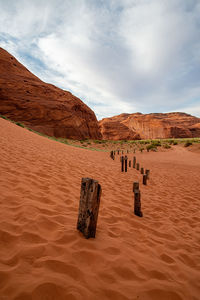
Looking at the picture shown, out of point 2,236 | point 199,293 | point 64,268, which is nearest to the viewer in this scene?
point 64,268

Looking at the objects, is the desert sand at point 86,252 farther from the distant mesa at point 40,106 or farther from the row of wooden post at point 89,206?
the distant mesa at point 40,106

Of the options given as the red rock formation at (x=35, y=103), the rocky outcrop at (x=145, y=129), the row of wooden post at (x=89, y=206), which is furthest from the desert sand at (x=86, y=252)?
the rocky outcrop at (x=145, y=129)

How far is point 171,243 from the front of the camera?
2.55 m

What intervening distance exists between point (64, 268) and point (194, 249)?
2.29 meters

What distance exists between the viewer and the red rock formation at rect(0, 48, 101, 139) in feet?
85.5

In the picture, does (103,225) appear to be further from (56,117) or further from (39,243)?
(56,117)

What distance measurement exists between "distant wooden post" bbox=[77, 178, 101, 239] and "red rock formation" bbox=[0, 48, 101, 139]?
87.7ft

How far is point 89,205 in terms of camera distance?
6.86 ft

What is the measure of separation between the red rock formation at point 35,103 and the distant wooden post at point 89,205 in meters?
26.7

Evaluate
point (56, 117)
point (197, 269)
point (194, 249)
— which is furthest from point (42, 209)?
point (56, 117)

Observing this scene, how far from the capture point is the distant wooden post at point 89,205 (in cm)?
208

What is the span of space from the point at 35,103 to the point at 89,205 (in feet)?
98.2

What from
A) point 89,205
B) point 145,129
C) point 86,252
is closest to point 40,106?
point 89,205

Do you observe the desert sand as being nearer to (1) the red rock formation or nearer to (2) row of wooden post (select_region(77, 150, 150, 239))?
(2) row of wooden post (select_region(77, 150, 150, 239))
